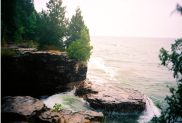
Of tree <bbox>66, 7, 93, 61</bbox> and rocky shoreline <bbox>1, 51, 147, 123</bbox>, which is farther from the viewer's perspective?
tree <bbox>66, 7, 93, 61</bbox>

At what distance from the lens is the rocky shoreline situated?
1502cm

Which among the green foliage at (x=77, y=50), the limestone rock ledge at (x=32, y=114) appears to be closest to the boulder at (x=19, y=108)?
the limestone rock ledge at (x=32, y=114)

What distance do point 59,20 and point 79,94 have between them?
1496 cm

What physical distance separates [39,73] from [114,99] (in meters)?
13.2

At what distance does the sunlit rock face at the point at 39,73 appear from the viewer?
1486 centimetres

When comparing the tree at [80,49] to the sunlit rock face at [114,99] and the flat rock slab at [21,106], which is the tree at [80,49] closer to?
the sunlit rock face at [114,99]

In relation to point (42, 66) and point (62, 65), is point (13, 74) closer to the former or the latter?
point (42, 66)

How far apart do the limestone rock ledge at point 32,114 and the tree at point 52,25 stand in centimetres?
1240

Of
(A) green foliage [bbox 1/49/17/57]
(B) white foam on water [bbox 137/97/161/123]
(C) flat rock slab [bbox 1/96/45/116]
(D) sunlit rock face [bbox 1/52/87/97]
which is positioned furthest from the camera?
(B) white foam on water [bbox 137/97/161/123]

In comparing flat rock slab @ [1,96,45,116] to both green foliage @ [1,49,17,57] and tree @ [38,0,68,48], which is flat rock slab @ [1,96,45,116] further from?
tree @ [38,0,68,48]

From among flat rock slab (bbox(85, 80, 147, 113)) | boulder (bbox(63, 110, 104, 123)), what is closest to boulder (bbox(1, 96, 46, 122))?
boulder (bbox(63, 110, 104, 123))

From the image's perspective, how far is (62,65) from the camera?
18.4 metres

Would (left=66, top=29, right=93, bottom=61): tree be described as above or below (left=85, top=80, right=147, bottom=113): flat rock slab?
above

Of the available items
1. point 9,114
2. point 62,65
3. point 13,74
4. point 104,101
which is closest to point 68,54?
point 62,65
